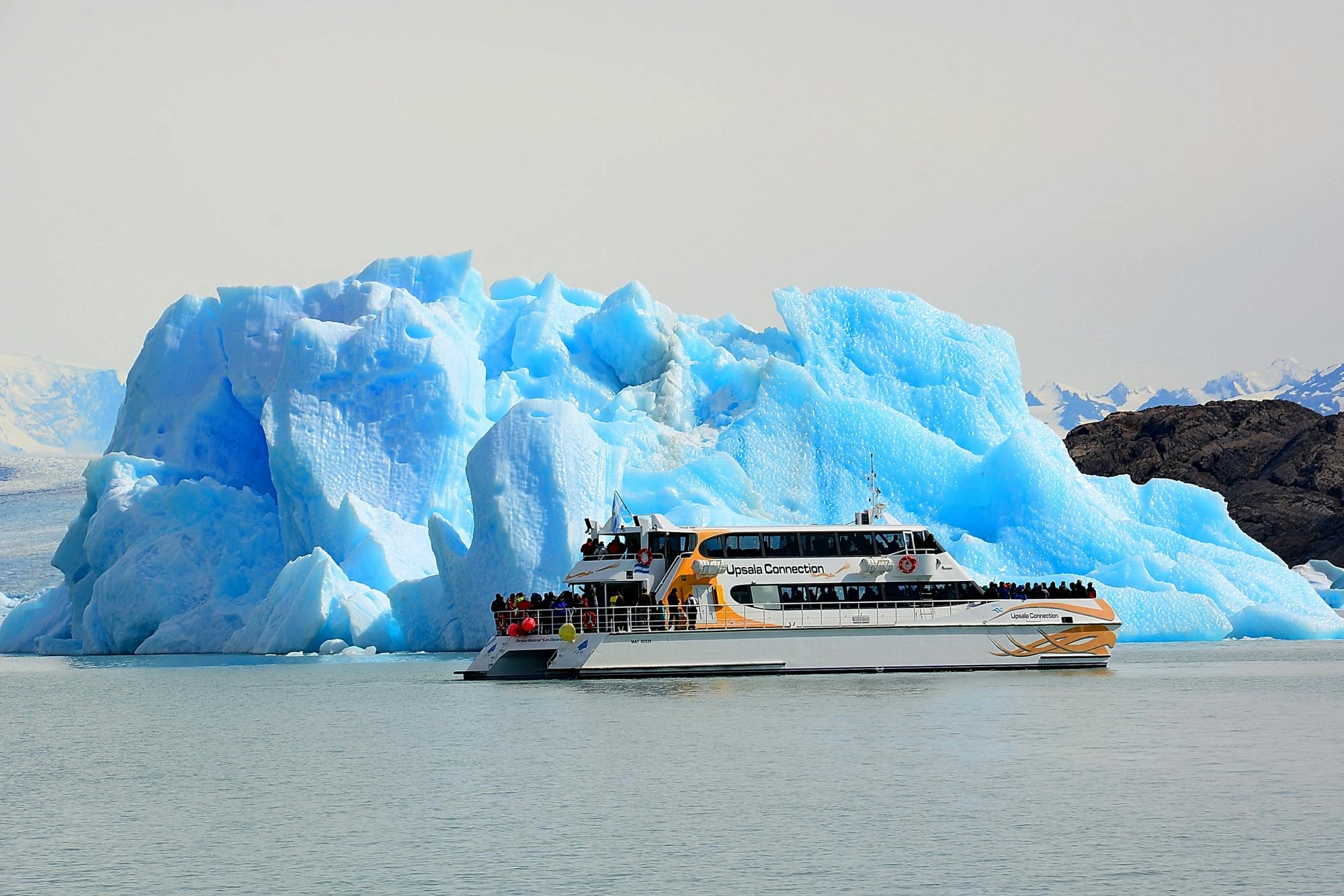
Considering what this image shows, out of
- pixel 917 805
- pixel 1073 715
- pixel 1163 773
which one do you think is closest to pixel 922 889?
pixel 917 805

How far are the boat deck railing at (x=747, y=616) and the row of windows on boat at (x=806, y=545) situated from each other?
1059 millimetres

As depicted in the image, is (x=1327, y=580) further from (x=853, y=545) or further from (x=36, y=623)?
(x=36, y=623)

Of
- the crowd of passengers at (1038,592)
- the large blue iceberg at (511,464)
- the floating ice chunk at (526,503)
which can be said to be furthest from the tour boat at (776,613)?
the large blue iceberg at (511,464)

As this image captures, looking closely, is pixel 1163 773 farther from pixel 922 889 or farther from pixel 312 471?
pixel 312 471

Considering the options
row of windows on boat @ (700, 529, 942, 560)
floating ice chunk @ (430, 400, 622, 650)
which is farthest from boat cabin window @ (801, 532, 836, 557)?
floating ice chunk @ (430, 400, 622, 650)

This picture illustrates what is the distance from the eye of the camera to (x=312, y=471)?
4703cm

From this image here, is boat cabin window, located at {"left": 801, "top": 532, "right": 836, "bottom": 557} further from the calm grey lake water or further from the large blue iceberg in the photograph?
the large blue iceberg

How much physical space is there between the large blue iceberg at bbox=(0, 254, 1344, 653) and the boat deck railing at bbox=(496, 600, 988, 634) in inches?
270

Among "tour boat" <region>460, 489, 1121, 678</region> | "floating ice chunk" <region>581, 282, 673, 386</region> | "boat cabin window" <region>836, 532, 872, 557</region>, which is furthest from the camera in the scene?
"floating ice chunk" <region>581, 282, 673, 386</region>

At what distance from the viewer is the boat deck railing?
33875 millimetres

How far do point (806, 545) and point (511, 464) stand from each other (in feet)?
34.0

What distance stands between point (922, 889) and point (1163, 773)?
724 centimetres

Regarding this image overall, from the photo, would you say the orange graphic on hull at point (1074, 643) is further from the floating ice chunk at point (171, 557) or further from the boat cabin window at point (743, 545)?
the floating ice chunk at point (171, 557)

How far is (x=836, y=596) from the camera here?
113 feet
